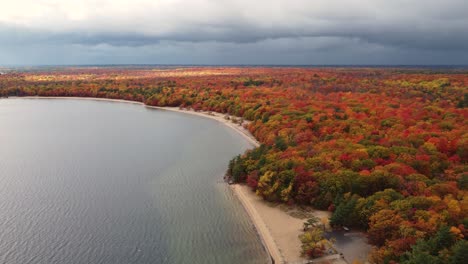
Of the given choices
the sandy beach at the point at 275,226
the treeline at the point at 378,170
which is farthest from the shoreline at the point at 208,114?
the sandy beach at the point at 275,226

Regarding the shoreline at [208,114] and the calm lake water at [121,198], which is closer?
the calm lake water at [121,198]

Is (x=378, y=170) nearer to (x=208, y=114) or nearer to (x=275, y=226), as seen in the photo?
(x=275, y=226)

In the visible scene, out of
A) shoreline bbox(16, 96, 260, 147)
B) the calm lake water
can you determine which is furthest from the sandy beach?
shoreline bbox(16, 96, 260, 147)

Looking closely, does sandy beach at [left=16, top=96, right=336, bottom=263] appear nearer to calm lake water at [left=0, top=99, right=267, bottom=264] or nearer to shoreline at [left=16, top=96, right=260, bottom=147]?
calm lake water at [left=0, top=99, right=267, bottom=264]

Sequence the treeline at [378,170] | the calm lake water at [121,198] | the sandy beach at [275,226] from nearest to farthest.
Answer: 1. the treeline at [378,170]
2. the sandy beach at [275,226]
3. the calm lake water at [121,198]

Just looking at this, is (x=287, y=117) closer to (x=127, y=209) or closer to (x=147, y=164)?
(x=147, y=164)

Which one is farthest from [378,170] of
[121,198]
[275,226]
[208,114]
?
[208,114]

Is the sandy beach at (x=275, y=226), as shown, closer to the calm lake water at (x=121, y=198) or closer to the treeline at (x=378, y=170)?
the calm lake water at (x=121, y=198)

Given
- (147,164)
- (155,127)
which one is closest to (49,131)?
(155,127)
